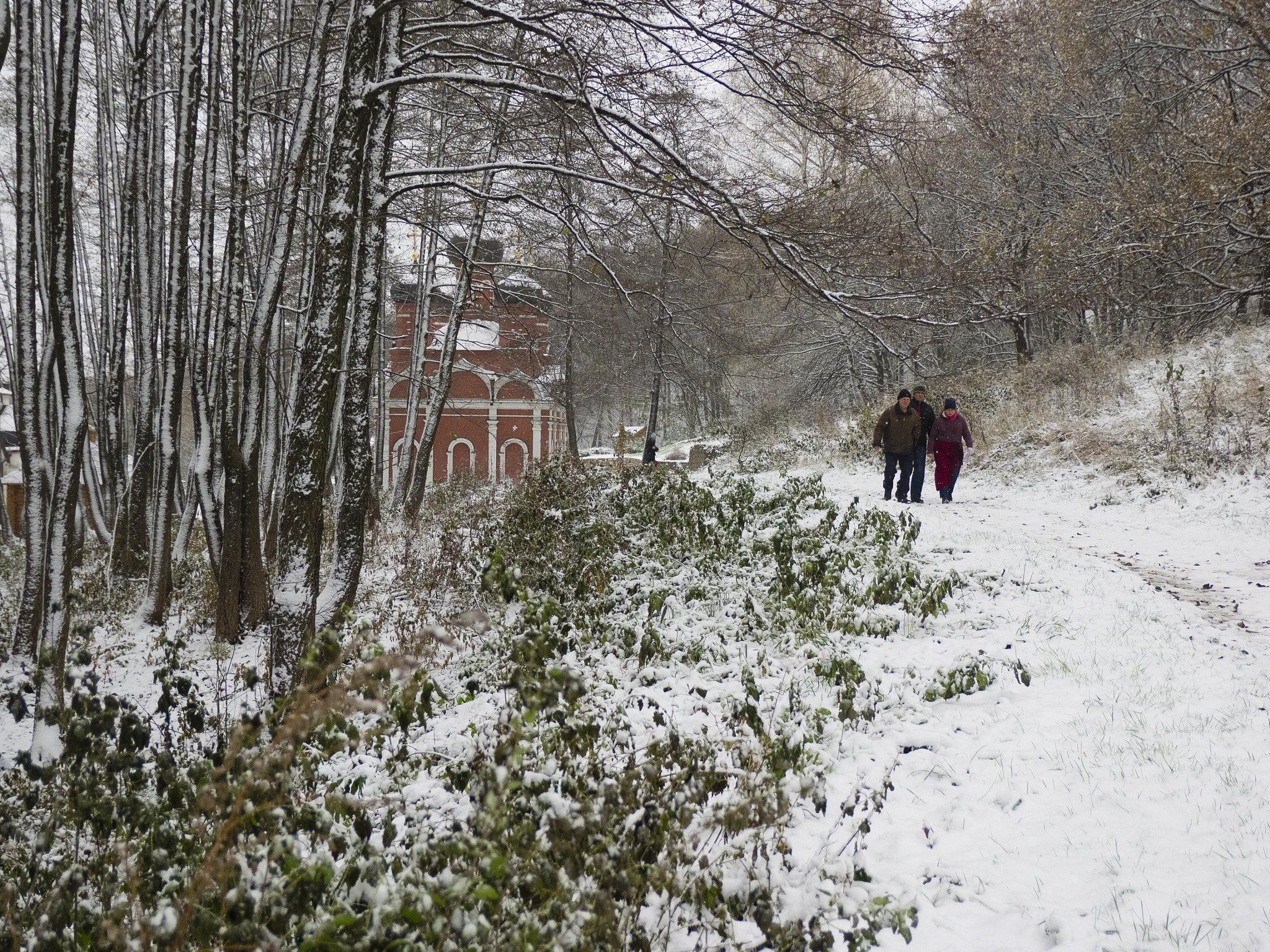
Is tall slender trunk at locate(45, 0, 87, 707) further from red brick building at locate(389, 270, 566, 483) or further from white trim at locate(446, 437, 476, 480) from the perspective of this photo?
white trim at locate(446, 437, 476, 480)

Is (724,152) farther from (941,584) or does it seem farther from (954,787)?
(954,787)

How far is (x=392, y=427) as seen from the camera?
2630 cm

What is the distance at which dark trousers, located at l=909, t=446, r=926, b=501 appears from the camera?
11.8 m

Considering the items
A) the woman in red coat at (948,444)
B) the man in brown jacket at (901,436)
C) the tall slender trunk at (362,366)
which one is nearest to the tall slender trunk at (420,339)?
the tall slender trunk at (362,366)

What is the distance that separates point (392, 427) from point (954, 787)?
82.5ft

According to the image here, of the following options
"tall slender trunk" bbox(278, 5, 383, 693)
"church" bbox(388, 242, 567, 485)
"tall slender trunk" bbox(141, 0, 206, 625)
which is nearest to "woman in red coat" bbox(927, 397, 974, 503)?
"tall slender trunk" bbox(278, 5, 383, 693)

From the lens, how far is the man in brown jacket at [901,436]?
11766mm

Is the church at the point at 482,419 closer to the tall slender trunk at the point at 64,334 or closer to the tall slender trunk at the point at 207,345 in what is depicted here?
the tall slender trunk at the point at 207,345

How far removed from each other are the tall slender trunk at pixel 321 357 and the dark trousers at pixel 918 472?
30.6 ft

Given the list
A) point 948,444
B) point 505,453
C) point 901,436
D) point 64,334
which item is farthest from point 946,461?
point 505,453

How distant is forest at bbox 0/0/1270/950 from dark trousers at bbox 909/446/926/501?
7.54 ft

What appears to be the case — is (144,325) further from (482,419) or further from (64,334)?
(482,419)

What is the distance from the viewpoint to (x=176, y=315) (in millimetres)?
7297

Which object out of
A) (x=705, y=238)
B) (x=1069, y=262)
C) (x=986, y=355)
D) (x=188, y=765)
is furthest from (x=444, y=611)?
(x=986, y=355)
